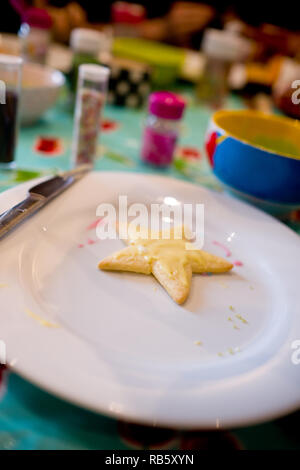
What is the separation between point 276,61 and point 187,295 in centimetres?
159

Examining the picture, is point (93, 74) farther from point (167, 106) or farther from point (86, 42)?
point (86, 42)

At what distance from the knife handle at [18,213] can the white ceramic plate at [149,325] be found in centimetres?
1

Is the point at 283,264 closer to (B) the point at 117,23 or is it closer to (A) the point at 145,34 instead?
(B) the point at 117,23

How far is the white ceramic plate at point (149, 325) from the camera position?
1.12 ft

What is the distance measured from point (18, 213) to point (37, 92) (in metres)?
0.48

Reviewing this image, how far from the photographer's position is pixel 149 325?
17.6 inches

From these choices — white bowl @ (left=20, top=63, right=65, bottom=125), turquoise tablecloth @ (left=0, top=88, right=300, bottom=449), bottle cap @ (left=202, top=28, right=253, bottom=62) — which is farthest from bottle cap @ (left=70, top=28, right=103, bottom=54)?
turquoise tablecloth @ (left=0, top=88, right=300, bottom=449)

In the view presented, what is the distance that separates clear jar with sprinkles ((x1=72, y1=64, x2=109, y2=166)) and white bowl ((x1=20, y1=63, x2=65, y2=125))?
0.43ft

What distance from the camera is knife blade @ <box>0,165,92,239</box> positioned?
521 millimetres

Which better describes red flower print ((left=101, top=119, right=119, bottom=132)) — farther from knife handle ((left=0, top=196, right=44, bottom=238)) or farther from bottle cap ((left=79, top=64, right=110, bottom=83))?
knife handle ((left=0, top=196, right=44, bottom=238))

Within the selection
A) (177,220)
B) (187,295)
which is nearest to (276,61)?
(177,220)

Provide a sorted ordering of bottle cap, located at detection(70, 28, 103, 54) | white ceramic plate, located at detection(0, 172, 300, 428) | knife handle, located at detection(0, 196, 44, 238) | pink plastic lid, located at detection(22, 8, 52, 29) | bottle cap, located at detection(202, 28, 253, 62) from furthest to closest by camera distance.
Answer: bottle cap, located at detection(202, 28, 253, 62)
pink plastic lid, located at detection(22, 8, 52, 29)
bottle cap, located at detection(70, 28, 103, 54)
knife handle, located at detection(0, 196, 44, 238)
white ceramic plate, located at detection(0, 172, 300, 428)

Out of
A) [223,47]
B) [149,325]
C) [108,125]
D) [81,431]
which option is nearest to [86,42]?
[108,125]

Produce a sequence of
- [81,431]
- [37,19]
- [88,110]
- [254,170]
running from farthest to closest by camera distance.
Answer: [37,19] → [88,110] → [254,170] → [81,431]
